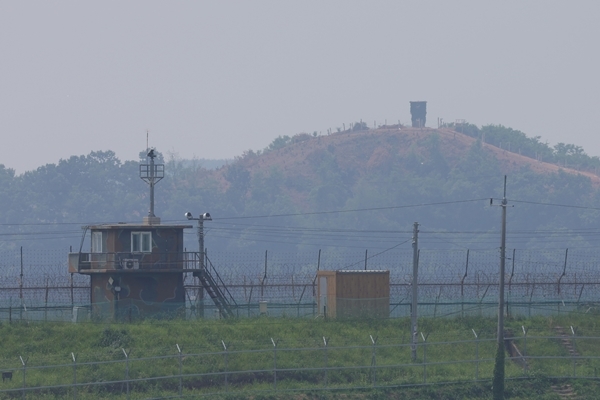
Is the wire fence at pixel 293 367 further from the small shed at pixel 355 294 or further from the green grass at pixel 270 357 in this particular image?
the small shed at pixel 355 294

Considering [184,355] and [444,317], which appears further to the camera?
[444,317]

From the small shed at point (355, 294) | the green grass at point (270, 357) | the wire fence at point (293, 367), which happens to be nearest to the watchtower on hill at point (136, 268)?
the green grass at point (270, 357)

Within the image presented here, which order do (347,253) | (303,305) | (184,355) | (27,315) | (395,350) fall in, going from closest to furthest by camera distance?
(184,355), (395,350), (27,315), (303,305), (347,253)

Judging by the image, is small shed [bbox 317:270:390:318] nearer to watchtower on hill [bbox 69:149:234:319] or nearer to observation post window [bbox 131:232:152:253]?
watchtower on hill [bbox 69:149:234:319]

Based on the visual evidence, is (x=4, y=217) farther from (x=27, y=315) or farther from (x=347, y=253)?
(x=27, y=315)

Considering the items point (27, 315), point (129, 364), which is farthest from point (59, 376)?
point (27, 315)

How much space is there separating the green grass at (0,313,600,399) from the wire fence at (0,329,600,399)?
43 mm

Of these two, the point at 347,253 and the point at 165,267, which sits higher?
the point at 165,267

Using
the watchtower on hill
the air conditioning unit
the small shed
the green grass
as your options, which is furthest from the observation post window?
the small shed

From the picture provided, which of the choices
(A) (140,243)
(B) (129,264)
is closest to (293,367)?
(B) (129,264)

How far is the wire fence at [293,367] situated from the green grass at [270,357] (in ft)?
0.14

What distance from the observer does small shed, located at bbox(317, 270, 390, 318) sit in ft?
162

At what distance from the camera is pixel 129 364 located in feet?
129

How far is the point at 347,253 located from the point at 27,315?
431 feet
